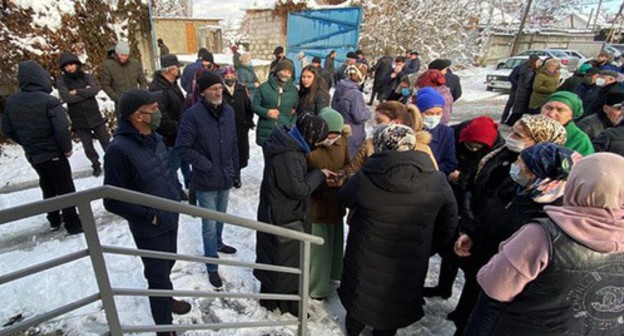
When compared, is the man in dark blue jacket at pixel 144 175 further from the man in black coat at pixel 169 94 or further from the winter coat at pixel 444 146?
the winter coat at pixel 444 146

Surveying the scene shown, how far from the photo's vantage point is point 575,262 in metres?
1.30

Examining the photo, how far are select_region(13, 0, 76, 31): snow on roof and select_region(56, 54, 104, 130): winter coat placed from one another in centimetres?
257

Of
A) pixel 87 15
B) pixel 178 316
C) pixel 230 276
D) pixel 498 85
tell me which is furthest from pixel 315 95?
pixel 498 85

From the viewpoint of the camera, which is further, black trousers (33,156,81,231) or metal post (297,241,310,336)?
black trousers (33,156,81,231)

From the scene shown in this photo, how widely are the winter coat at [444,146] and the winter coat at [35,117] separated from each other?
372 cm

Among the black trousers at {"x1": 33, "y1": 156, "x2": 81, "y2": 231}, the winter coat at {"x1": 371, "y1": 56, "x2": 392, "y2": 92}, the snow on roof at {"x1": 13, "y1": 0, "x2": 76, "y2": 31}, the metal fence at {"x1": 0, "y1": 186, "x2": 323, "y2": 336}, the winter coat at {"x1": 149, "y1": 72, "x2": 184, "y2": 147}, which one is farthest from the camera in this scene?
the winter coat at {"x1": 371, "y1": 56, "x2": 392, "y2": 92}

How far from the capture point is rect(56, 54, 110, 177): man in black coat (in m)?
4.57

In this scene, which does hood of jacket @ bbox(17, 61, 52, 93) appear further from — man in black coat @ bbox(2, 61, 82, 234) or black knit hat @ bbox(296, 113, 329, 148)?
black knit hat @ bbox(296, 113, 329, 148)

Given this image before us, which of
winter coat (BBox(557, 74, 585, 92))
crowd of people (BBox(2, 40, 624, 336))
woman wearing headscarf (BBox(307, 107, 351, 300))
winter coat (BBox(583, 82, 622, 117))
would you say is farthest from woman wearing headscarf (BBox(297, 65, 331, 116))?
winter coat (BBox(557, 74, 585, 92))

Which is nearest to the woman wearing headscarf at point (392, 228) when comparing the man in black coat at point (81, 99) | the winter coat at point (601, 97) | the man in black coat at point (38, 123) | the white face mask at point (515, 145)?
the white face mask at point (515, 145)

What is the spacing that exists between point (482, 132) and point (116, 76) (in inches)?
211

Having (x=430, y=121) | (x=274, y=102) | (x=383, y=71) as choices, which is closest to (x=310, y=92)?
(x=274, y=102)

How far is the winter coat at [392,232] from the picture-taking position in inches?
84.3

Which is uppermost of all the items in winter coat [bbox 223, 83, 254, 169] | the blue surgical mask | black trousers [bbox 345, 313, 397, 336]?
the blue surgical mask
